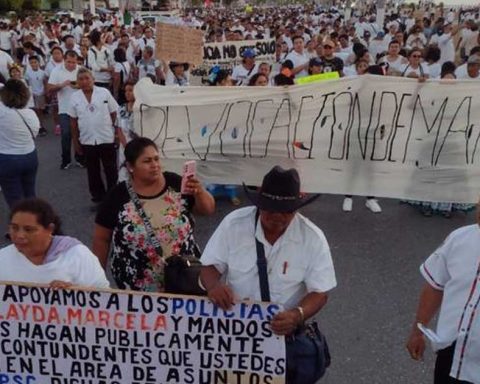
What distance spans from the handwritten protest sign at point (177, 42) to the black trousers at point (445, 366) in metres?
6.88

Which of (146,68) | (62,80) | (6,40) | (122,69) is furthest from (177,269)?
(6,40)

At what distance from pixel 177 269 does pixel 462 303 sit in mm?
1482

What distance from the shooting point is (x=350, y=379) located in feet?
12.9

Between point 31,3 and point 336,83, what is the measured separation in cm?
4737

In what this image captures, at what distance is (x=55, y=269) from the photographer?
9.77ft

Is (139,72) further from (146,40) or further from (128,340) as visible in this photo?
(128,340)

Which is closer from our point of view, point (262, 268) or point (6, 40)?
point (262, 268)

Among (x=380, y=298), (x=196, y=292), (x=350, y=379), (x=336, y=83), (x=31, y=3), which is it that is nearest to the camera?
(x=196, y=292)

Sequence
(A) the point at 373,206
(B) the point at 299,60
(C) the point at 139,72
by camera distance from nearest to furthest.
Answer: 1. (A) the point at 373,206
2. (B) the point at 299,60
3. (C) the point at 139,72

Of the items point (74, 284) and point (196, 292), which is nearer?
point (74, 284)

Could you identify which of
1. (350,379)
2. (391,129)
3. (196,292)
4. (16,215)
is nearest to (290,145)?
(391,129)

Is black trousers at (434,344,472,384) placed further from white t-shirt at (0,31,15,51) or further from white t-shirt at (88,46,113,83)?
white t-shirt at (0,31,15,51)

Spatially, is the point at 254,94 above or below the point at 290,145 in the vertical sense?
above

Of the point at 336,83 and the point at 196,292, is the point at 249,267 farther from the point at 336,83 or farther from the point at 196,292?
the point at 336,83
